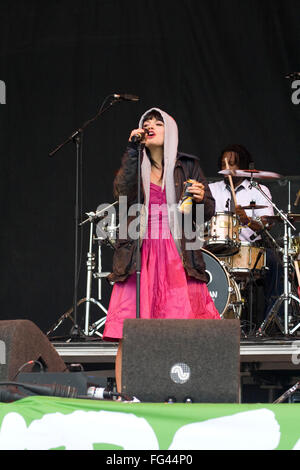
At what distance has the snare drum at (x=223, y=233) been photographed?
6809 mm

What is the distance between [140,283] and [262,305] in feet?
11.7

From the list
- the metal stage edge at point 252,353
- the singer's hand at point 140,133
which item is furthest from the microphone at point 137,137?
the metal stage edge at point 252,353

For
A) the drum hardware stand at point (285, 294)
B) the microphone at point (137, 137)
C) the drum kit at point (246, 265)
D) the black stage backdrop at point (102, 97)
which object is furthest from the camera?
the black stage backdrop at point (102, 97)

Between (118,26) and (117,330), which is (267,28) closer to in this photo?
(118,26)

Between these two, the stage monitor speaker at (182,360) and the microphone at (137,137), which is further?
the microphone at (137,137)

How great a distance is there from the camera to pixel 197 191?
4.13 m

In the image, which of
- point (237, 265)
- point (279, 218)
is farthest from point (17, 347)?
point (237, 265)

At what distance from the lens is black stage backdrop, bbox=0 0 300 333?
773 centimetres

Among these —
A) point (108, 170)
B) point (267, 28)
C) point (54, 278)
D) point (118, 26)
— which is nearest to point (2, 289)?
point (54, 278)

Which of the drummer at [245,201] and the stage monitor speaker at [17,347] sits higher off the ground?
the drummer at [245,201]

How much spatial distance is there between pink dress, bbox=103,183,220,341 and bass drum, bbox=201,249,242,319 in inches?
91.4

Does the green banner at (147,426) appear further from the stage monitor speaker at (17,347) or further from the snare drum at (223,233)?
the snare drum at (223,233)

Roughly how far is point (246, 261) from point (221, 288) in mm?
506

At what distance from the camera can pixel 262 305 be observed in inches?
298
